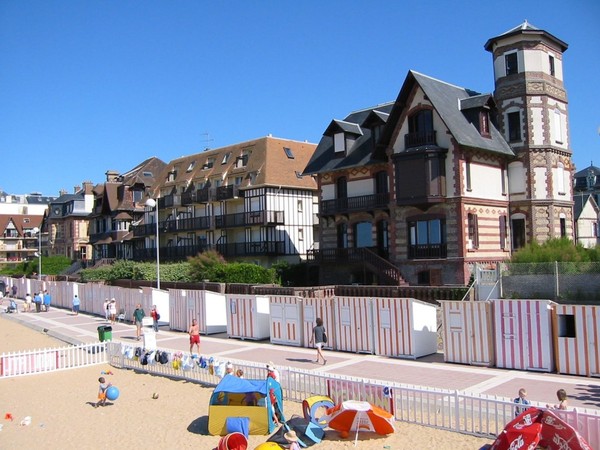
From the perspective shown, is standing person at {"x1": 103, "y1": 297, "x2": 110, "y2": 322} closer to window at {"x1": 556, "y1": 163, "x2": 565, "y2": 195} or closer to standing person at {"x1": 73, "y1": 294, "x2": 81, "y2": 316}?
standing person at {"x1": 73, "y1": 294, "x2": 81, "y2": 316}

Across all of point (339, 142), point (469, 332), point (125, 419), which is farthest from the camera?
point (339, 142)

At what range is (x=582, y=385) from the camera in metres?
13.5

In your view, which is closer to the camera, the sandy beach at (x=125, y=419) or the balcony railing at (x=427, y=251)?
the sandy beach at (x=125, y=419)

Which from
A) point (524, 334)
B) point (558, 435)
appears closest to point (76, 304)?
point (524, 334)

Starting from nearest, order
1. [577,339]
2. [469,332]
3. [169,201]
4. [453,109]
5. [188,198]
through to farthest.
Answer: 1. [577,339]
2. [469,332]
3. [453,109]
4. [188,198]
5. [169,201]

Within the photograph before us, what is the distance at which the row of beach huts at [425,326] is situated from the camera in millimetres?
14836

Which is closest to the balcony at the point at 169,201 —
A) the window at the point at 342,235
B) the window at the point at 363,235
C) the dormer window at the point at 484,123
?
the window at the point at 342,235

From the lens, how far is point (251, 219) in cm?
4088

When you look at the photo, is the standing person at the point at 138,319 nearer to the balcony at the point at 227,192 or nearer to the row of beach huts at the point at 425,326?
the row of beach huts at the point at 425,326

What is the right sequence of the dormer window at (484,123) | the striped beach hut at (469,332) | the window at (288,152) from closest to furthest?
the striped beach hut at (469,332), the dormer window at (484,123), the window at (288,152)

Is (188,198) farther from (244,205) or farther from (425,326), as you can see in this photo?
(425,326)

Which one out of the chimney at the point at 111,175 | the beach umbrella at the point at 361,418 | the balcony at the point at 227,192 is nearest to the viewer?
the beach umbrella at the point at 361,418

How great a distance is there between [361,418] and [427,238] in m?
18.1

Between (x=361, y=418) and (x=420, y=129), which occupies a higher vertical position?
(x=420, y=129)
